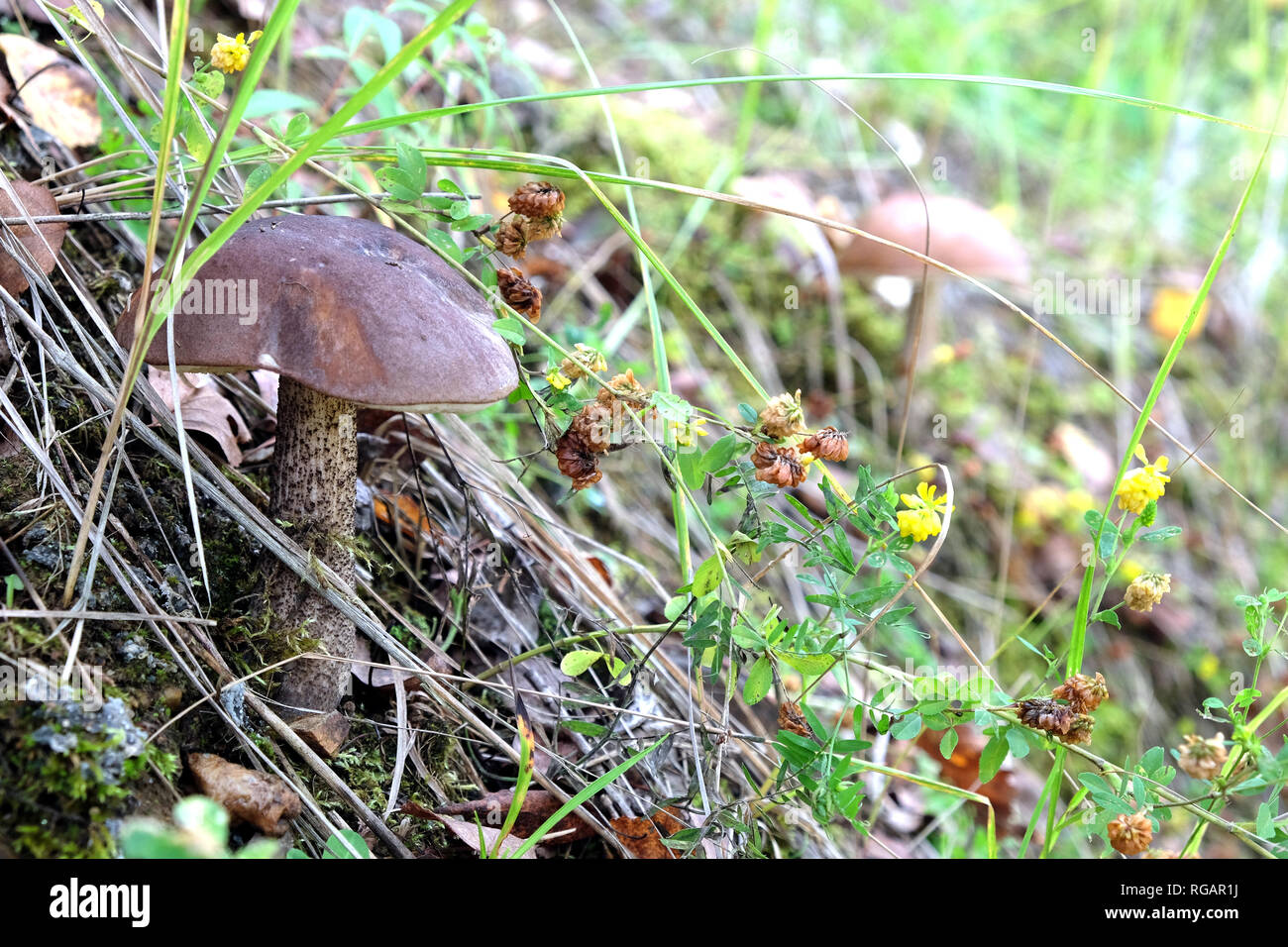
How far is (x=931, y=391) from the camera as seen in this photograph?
3.75m

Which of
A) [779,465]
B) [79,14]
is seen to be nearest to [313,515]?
[779,465]

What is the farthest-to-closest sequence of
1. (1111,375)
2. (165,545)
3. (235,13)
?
(1111,375)
(235,13)
(165,545)

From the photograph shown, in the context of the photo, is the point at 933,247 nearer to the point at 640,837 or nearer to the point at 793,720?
the point at 793,720

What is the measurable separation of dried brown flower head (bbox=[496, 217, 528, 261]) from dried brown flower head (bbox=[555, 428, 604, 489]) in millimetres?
318

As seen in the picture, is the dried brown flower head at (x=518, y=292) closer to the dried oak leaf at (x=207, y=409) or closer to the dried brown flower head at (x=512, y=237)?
the dried brown flower head at (x=512, y=237)

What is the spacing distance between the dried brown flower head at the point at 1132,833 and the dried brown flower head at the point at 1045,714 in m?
0.18

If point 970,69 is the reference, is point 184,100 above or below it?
below

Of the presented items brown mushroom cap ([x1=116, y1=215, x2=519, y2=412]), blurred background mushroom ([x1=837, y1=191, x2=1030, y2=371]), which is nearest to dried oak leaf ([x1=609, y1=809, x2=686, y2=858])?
brown mushroom cap ([x1=116, y1=215, x2=519, y2=412])

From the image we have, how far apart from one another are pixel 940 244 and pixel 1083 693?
2515mm

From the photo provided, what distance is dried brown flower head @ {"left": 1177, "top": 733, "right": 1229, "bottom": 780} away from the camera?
143 centimetres

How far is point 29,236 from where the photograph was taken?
1.53 meters
